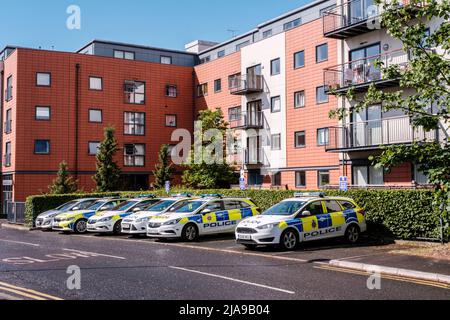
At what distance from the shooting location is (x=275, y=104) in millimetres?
35875

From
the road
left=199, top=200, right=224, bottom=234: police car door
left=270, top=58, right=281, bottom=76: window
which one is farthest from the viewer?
left=270, top=58, right=281, bottom=76: window

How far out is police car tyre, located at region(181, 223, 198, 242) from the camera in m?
18.2

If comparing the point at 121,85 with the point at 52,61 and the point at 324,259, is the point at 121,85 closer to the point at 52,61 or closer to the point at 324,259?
the point at 52,61

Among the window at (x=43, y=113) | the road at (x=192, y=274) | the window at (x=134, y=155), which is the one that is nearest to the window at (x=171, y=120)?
the window at (x=134, y=155)

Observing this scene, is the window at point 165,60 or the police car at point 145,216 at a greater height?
the window at point 165,60

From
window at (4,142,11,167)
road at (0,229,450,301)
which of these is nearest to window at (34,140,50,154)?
window at (4,142,11,167)

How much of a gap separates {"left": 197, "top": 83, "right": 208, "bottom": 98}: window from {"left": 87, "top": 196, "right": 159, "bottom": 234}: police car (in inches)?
868

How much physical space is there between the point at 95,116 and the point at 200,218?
25.9 metres

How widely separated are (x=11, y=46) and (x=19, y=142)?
43.4 feet

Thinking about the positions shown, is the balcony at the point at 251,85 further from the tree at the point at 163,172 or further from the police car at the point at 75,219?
the police car at the point at 75,219

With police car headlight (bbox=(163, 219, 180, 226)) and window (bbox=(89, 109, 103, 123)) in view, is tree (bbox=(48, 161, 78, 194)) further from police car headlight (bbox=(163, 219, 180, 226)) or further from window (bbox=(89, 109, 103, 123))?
police car headlight (bbox=(163, 219, 180, 226))

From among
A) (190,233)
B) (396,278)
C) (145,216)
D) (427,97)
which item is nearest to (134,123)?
(145,216)

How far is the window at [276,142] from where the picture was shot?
35250 mm

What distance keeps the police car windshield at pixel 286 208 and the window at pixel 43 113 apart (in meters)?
28.5
